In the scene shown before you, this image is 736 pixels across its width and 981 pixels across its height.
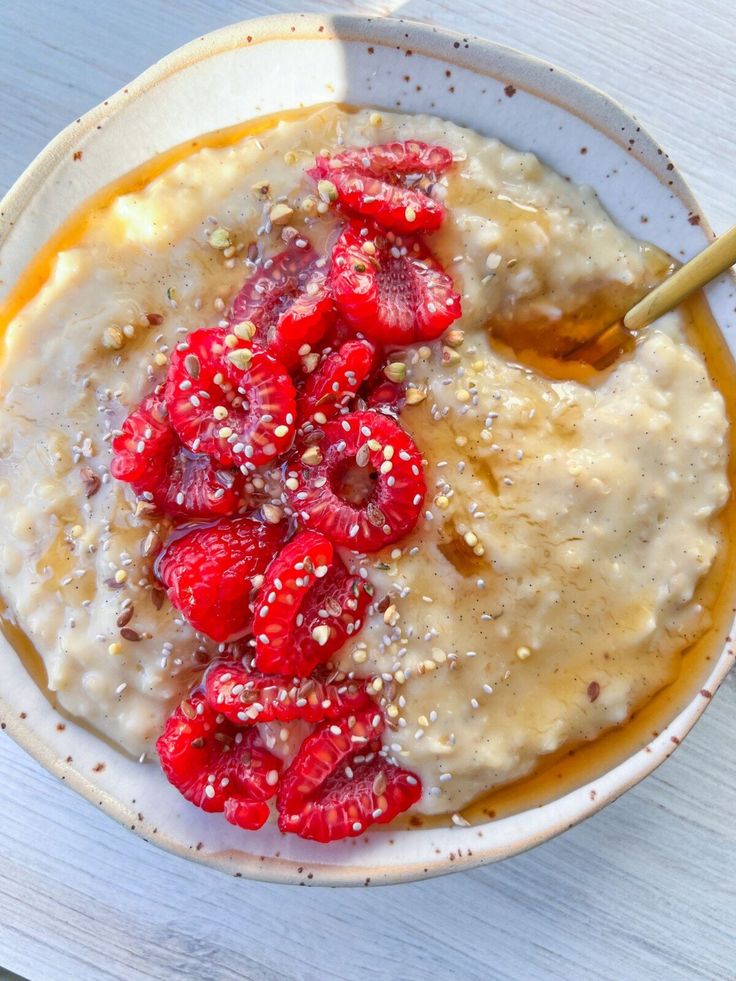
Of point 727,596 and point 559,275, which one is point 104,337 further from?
point 727,596

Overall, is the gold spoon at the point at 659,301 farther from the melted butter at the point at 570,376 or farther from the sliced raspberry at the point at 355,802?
the sliced raspberry at the point at 355,802

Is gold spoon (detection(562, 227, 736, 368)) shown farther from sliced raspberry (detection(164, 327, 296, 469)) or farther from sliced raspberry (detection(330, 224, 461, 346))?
sliced raspberry (detection(164, 327, 296, 469))

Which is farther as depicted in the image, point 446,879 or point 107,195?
point 446,879

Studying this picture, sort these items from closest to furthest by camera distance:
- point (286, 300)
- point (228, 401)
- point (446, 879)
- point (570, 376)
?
point (228, 401) < point (286, 300) < point (570, 376) < point (446, 879)

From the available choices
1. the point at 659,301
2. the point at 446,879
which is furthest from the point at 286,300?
the point at 446,879

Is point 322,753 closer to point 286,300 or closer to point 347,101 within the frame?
point 286,300

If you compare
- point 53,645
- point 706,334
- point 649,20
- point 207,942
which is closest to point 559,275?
point 706,334
